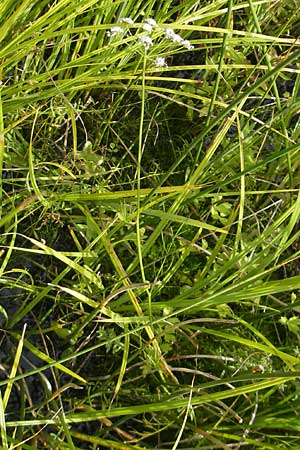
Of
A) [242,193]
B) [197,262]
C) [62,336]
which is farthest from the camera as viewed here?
[197,262]

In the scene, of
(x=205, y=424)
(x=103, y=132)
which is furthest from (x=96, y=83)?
(x=205, y=424)

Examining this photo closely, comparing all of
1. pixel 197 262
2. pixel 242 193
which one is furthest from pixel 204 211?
pixel 242 193

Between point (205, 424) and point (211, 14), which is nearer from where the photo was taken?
point (211, 14)

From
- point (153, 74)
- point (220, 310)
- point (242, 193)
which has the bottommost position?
point (220, 310)

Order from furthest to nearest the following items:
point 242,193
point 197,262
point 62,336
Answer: point 197,262, point 62,336, point 242,193

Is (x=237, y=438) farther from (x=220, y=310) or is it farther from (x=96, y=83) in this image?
(x=96, y=83)

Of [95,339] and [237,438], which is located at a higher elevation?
[95,339]

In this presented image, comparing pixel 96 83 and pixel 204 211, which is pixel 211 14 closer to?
pixel 96 83
